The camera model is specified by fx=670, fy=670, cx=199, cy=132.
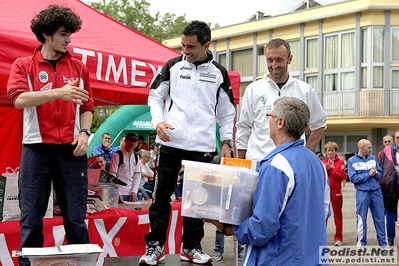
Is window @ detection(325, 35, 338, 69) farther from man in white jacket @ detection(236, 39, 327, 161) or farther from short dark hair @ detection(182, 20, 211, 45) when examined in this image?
short dark hair @ detection(182, 20, 211, 45)

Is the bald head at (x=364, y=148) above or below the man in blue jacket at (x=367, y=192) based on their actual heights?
above

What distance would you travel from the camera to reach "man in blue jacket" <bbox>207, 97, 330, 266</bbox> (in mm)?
3615

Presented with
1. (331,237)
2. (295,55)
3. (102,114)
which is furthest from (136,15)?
(331,237)

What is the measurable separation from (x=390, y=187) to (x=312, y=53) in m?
26.6

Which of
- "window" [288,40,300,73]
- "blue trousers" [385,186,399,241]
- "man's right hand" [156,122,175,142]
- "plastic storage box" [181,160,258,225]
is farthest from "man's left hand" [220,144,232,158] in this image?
"window" [288,40,300,73]

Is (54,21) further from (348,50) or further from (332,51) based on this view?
(332,51)

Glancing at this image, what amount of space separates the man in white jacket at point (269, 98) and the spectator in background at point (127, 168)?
185 inches

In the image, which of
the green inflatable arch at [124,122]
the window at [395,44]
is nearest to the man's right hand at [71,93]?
the green inflatable arch at [124,122]

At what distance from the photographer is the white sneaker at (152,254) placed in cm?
577

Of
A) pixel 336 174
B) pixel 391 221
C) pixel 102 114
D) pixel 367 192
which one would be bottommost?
pixel 391 221

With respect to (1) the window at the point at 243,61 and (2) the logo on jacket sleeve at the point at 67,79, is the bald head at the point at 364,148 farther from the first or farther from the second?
(1) the window at the point at 243,61

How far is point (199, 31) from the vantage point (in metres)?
5.61

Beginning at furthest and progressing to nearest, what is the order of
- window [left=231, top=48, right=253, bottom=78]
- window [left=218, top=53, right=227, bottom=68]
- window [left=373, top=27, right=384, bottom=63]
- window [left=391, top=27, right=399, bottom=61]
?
window [left=218, top=53, right=227, bottom=68] < window [left=231, top=48, right=253, bottom=78] < window [left=391, top=27, right=399, bottom=61] < window [left=373, top=27, right=384, bottom=63]

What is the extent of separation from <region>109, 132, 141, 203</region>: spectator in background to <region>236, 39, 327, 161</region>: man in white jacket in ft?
15.4
